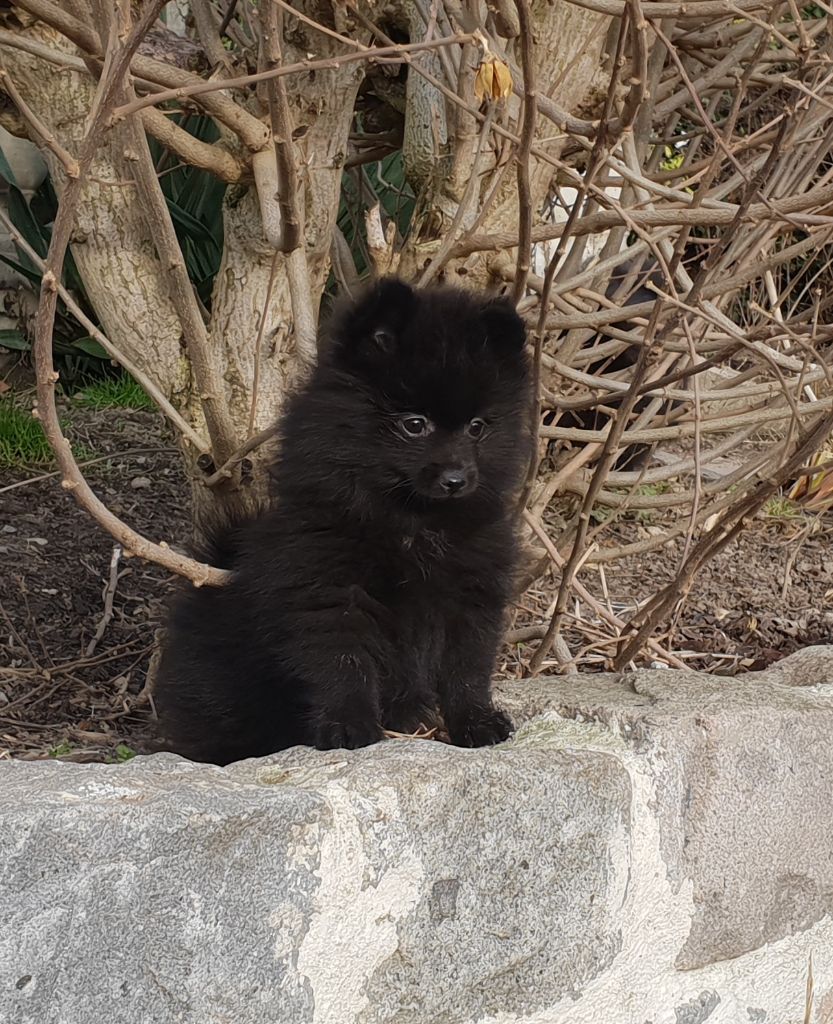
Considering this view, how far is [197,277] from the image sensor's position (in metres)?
5.64

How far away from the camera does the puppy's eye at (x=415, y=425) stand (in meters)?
2.52

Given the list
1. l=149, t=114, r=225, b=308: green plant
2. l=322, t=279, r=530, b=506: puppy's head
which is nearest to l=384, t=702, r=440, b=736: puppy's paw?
l=322, t=279, r=530, b=506: puppy's head

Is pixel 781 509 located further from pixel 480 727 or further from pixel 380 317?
pixel 380 317

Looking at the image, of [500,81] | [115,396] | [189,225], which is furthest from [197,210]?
[500,81]

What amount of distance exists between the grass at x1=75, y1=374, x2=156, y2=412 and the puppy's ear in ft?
10.7

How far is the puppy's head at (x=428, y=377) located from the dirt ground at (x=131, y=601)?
3.62ft

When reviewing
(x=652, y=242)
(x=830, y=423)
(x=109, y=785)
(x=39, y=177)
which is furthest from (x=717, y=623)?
(x=39, y=177)

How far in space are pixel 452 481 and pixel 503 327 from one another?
1.17ft

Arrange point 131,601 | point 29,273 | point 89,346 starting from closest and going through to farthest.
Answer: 1. point 131,601
2. point 89,346
3. point 29,273

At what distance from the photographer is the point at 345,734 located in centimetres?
244

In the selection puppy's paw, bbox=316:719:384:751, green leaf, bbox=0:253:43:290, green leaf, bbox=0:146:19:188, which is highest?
green leaf, bbox=0:146:19:188

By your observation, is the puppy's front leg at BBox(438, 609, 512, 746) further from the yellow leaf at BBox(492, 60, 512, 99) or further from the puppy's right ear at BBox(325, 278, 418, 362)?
the yellow leaf at BBox(492, 60, 512, 99)

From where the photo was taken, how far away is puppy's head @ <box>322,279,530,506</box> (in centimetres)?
249

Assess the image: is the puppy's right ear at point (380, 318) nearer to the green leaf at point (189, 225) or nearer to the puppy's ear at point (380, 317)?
the puppy's ear at point (380, 317)
